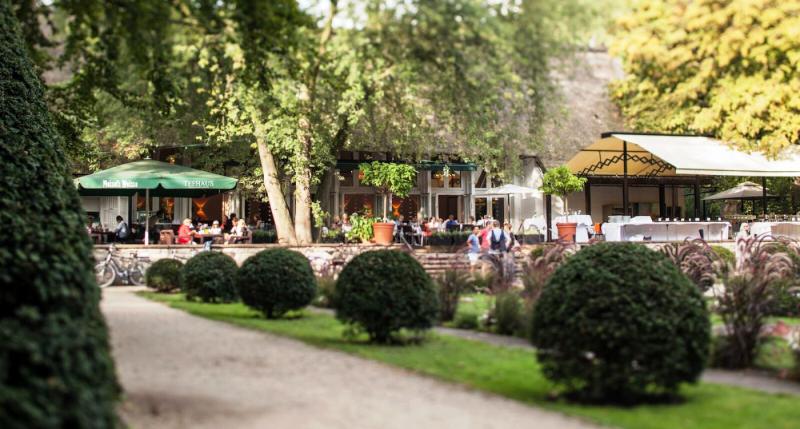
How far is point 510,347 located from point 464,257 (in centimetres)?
1104

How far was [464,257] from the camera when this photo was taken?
75.5 feet

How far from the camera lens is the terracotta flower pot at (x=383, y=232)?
90.8ft

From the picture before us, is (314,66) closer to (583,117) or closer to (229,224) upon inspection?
(229,224)

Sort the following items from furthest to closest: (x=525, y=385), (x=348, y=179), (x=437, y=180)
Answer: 1. (x=437, y=180)
2. (x=348, y=179)
3. (x=525, y=385)

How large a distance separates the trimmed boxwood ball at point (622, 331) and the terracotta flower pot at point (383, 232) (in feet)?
63.6

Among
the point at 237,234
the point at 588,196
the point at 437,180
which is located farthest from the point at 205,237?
the point at 588,196

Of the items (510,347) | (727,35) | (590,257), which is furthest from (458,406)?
(727,35)

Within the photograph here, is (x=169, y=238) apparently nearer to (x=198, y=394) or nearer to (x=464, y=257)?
(x=464, y=257)

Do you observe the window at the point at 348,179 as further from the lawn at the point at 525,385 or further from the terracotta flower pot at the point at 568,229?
the lawn at the point at 525,385

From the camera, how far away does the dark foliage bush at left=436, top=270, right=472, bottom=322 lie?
15180 mm

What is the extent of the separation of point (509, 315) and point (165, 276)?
10300mm

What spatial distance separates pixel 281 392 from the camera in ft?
26.6

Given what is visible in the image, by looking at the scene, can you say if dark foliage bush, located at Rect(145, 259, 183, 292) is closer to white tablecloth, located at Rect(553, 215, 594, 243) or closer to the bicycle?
the bicycle

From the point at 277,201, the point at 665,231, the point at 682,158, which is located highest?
the point at 682,158
